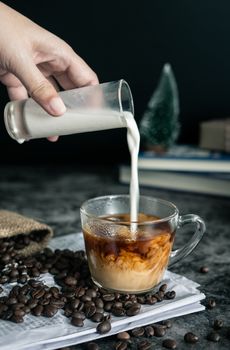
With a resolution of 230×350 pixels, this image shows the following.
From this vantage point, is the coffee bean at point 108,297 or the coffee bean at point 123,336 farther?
the coffee bean at point 108,297

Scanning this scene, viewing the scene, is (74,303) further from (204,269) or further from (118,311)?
(204,269)

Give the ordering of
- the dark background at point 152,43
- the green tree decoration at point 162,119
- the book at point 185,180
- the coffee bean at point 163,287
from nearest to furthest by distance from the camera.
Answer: the coffee bean at point 163,287 < the book at point 185,180 < the green tree decoration at point 162,119 < the dark background at point 152,43

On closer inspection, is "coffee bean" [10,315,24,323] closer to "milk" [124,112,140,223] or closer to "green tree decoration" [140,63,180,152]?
"milk" [124,112,140,223]

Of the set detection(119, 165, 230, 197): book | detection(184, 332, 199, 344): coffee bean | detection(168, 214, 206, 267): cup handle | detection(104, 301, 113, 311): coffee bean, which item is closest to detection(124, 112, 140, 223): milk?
detection(168, 214, 206, 267): cup handle

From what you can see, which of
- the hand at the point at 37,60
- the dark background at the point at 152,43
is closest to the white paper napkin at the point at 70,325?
the hand at the point at 37,60

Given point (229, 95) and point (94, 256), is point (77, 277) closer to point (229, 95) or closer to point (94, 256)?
point (94, 256)

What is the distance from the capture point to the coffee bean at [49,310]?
1.13 m

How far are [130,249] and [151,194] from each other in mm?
884

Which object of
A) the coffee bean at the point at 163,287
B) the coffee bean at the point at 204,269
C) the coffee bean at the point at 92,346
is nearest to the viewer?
the coffee bean at the point at 92,346

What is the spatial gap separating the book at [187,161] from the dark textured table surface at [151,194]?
9 centimetres

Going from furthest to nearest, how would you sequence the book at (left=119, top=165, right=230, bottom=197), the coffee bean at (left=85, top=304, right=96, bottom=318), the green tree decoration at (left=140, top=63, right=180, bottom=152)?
the green tree decoration at (left=140, top=63, right=180, bottom=152)
the book at (left=119, top=165, right=230, bottom=197)
the coffee bean at (left=85, top=304, right=96, bottom=318)

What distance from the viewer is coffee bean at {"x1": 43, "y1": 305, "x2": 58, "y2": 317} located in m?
1.13

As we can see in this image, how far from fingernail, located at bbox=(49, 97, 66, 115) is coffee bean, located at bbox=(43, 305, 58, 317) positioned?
15.4 inches

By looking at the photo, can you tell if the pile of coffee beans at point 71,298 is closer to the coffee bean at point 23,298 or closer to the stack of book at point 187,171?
the coffee bean at point 23,298
